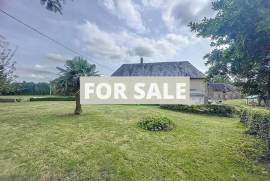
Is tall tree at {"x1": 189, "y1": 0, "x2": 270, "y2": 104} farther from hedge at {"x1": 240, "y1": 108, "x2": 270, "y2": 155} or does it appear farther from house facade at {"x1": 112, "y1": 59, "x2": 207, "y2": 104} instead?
house facade at {"x1": 112, "y1": 59, "x2": 207, "y2": 104}

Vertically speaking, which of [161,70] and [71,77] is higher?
[161,70]

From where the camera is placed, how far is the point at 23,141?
1043cm

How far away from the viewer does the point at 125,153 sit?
8.91 meters

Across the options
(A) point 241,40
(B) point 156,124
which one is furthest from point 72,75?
(A) point 241,40

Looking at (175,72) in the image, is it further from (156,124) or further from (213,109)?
(156,124)

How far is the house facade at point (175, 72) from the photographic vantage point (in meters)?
31.2

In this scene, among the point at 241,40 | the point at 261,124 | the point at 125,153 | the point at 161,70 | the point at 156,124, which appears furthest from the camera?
the point at 161,70

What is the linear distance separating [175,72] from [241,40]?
28263 mm

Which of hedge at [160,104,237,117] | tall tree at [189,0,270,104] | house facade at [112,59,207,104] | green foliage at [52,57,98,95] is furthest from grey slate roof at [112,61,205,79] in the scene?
tall tree at [189,0,270,104]

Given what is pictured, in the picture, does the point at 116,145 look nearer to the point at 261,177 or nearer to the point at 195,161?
the point at 195,161

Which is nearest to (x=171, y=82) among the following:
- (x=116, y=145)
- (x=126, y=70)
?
(x=126, y=70)

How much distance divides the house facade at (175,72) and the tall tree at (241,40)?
71.5 ft

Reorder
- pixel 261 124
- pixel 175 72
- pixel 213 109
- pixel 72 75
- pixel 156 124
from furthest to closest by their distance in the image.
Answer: pixel 175 72 → pixel 213 109 → pixel 72 75 → pixel 156 124 → pixel 261 124

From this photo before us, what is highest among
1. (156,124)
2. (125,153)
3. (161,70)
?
(161,70)
